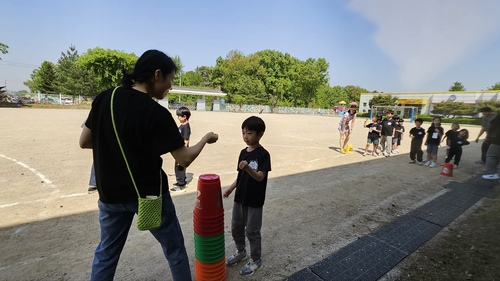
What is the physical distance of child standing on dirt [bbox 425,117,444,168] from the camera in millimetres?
7883

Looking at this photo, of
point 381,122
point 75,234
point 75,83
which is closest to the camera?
point 75,234

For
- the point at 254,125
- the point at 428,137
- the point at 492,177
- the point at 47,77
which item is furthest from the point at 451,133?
the point at 47,77

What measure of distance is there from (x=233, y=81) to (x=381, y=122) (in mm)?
52372

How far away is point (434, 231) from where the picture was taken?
Result: 11.6 feet

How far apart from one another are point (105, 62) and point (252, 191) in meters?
46.9

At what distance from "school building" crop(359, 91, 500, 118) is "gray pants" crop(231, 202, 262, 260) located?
27.1ft

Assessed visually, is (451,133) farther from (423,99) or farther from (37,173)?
(423,99)

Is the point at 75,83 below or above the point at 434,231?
above

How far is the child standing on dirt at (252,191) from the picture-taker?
246 cm

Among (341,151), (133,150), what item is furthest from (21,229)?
(341,151)

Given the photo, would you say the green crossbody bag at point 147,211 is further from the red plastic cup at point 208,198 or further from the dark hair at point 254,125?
the dark hair at point 254,125

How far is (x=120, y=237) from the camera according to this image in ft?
6.10

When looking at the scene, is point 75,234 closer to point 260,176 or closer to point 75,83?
point 260,176

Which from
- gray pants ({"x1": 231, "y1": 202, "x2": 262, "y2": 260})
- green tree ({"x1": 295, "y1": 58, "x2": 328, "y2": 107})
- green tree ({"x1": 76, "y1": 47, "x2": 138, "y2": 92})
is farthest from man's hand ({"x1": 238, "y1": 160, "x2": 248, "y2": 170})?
green tree ({"x1": 295, "y1": 58, "x2": 328, "y2": 107})
